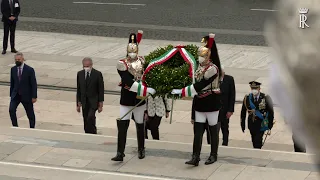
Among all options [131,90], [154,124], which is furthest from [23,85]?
[131,90]

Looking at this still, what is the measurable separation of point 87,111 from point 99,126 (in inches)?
51.4

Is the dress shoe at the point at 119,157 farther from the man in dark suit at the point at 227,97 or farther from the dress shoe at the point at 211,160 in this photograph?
the man in dark suit at the point at 227,97

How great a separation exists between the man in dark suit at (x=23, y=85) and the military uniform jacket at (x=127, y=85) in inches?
122

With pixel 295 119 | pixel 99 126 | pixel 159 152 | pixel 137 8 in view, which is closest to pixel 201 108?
pixel 159 152

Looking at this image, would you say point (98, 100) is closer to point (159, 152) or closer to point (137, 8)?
point (159, 152)

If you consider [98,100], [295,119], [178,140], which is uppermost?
[295,119]

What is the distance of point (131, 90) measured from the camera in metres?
8.86

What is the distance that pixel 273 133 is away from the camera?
12.1 meters

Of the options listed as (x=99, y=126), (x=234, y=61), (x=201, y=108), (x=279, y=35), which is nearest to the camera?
(x=279, y=35)

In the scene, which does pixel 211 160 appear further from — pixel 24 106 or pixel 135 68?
pixel 24 106

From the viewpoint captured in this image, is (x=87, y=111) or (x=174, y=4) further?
(x=174, y=4)

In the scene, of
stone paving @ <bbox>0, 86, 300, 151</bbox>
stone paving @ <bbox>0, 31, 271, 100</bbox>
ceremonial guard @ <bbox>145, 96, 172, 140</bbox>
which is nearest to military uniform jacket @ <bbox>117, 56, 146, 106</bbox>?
ceremonial guard @ <bbox>145, 96, 172, 140</bbox>

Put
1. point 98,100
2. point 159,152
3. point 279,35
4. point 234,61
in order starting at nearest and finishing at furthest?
point 279,35 → point 159,152 → point 98,100 → point 234,61

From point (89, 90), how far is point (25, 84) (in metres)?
1.25
